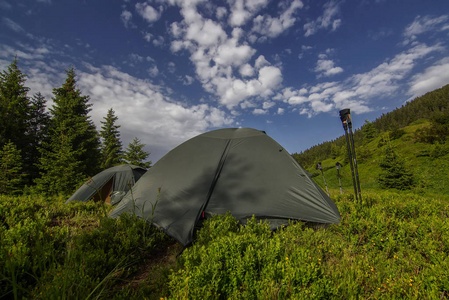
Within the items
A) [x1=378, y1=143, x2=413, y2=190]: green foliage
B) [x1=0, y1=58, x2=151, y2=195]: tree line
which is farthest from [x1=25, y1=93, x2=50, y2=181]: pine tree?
[x1=378, y1=143, x2=413, y2=190]: green foliage

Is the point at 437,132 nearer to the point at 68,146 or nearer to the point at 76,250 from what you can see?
the point at 76,250

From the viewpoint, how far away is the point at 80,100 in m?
20.7

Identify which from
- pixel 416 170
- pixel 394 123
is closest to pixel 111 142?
pixel 416 170

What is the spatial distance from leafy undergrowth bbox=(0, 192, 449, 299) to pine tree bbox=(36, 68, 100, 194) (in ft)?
50.8

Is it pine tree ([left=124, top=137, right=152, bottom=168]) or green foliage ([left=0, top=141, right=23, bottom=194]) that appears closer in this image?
green foliage ([left=0, top=141, right=23, bottom=194])

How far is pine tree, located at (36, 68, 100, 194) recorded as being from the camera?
16.5 meters

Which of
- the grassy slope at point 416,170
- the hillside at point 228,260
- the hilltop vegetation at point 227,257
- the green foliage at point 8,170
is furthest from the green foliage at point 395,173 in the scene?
the green foliage at point 8,170

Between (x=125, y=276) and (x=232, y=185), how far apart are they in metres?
2.81

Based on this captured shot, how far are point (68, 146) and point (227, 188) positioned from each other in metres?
19.6

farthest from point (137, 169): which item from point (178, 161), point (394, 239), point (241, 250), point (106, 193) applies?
point (394, 239)

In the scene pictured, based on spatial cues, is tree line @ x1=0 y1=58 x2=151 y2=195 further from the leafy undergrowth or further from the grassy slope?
the grassy slope

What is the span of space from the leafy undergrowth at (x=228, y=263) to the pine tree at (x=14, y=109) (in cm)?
2007

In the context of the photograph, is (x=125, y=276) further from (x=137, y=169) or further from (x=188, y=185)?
(x=137, y=169)

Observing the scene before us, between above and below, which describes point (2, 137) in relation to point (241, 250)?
above
